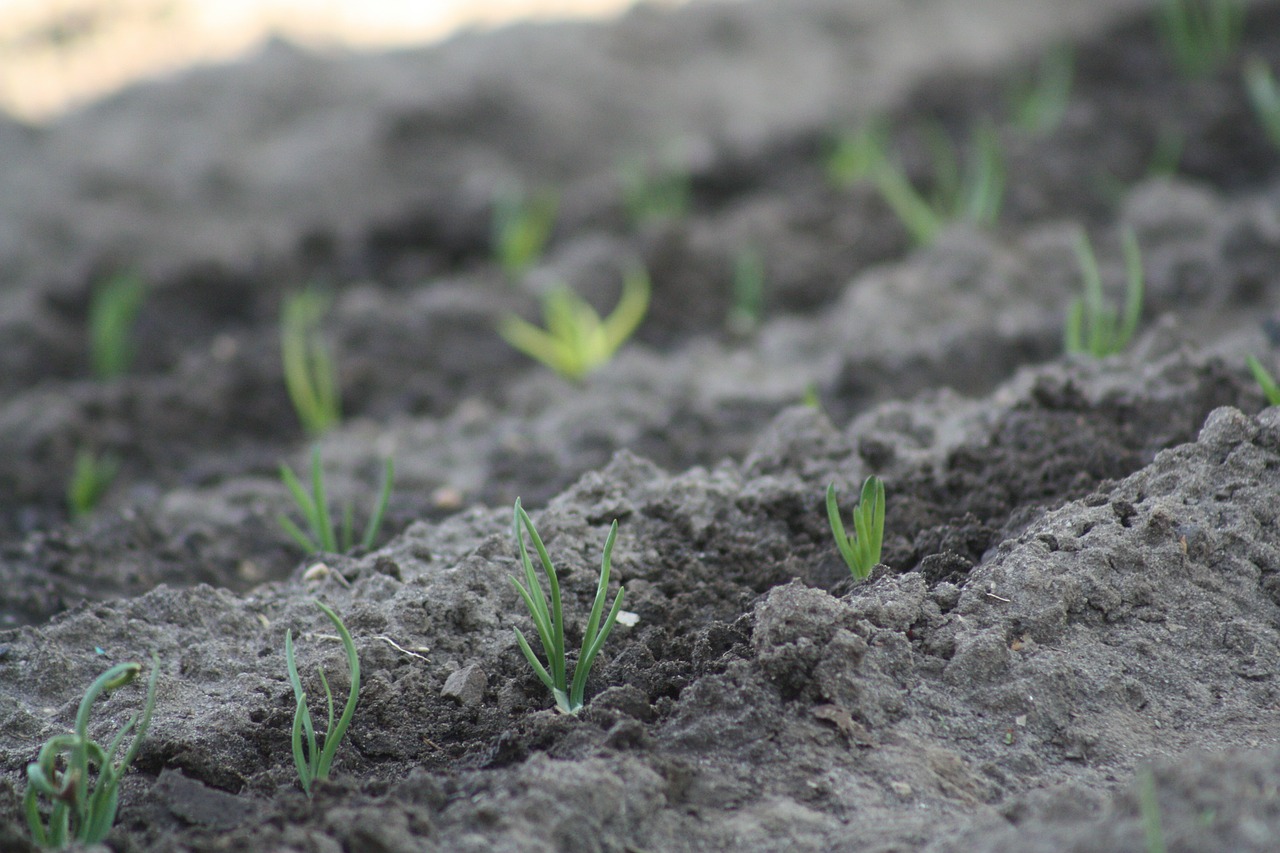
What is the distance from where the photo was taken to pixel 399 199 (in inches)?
167

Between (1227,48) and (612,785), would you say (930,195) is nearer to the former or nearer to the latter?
(1227,48)

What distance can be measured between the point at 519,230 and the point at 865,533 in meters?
2.13

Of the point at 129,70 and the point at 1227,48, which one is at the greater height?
the point at 129,70

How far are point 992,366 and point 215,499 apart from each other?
176 centimetres

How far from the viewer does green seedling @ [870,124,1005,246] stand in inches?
109

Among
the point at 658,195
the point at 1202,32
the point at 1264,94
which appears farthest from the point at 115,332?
the point at 1202,32

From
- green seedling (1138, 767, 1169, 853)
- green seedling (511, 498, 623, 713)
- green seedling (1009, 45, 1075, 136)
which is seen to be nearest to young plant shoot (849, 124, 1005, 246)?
green seedling (1009, 45, 1075, 136)

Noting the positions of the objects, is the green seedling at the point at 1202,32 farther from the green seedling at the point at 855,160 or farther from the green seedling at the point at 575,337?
the green seedling at the point at 575,337

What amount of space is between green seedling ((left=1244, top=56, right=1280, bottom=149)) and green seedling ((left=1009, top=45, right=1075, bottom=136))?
567mm

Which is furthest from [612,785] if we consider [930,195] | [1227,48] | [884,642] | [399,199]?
[1227,48]

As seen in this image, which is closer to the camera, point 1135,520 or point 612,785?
point 612,785

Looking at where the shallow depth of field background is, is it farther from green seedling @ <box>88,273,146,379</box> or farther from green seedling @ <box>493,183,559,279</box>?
green seedling @ <box>88,273,146,379</box>

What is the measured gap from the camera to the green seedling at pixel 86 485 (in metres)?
2.21

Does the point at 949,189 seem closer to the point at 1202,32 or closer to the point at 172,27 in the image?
the point at 1202,32
